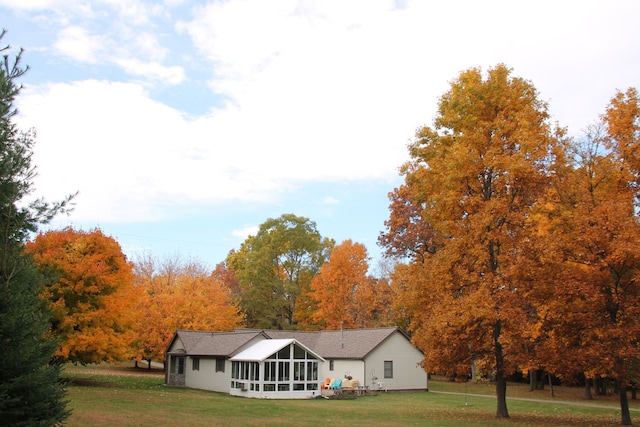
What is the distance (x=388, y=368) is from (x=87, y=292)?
67.1 feet

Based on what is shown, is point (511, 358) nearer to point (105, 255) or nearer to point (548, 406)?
point (548, 406)

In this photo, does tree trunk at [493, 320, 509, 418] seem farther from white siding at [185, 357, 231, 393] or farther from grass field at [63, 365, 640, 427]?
white siding at [185, 357, 231, 393]

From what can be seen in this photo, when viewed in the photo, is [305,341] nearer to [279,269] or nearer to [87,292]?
[279,269]

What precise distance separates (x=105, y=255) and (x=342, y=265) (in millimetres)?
23080

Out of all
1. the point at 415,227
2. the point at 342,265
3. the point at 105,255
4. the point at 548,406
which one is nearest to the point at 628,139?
the point at 548,406

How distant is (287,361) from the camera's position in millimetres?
32031

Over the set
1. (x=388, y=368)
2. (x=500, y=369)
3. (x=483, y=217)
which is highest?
(x=483, y=217)

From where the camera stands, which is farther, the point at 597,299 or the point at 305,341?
the point at 305,341

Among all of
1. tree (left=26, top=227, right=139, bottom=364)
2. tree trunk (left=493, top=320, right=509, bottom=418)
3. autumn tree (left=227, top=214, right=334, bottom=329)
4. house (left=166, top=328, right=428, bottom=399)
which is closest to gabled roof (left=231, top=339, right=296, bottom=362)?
house (left=166, top=328, right=428, bottom=399)

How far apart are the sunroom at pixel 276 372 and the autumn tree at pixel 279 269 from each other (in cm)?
1994

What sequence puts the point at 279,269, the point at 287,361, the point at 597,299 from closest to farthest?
1. the point at 597,299
2. the point at 287,361
3. the point at 279,269

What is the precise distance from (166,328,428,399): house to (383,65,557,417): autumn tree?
12139mm

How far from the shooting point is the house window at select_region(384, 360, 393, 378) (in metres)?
38.3

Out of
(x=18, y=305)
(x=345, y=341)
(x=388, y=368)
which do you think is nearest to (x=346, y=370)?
(x=345, y=341)
